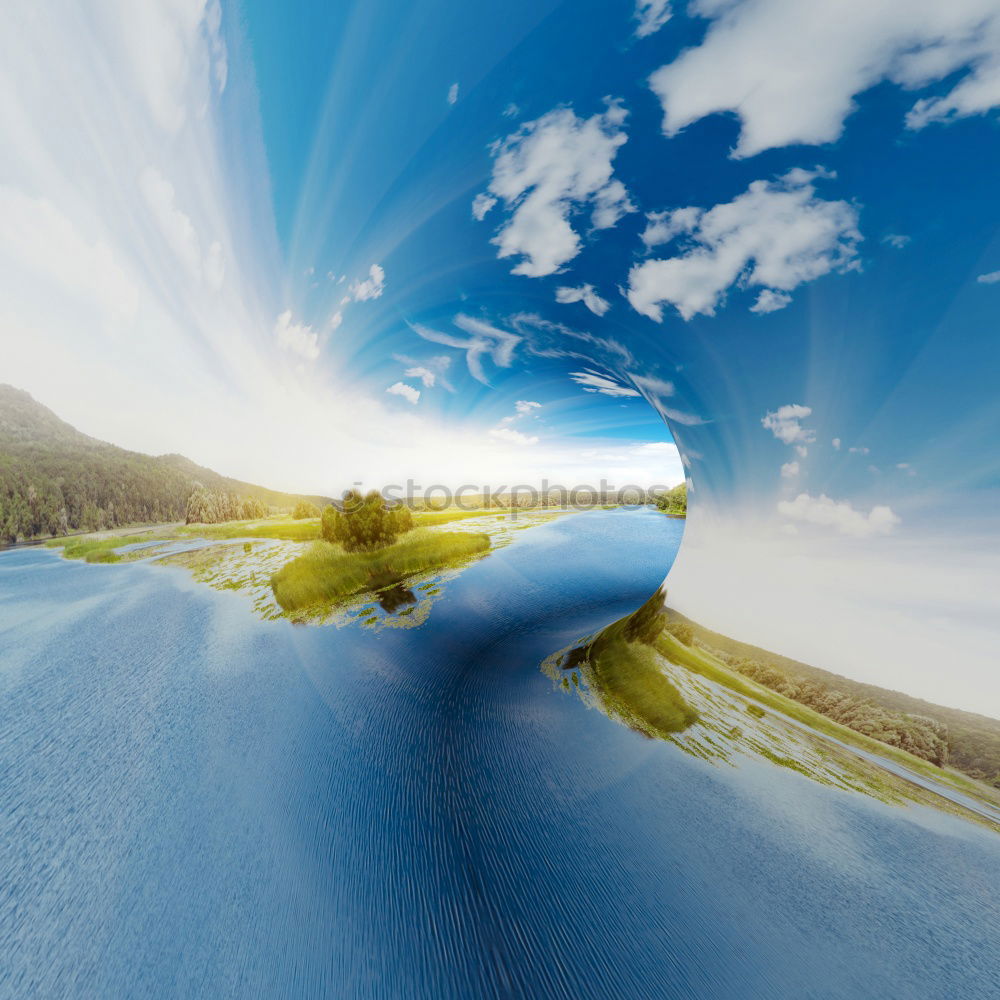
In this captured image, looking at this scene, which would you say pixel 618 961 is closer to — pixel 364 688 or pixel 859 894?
pixel 859 894

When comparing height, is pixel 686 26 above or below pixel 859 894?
above

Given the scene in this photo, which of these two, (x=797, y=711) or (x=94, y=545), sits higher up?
(x=797, y=711)

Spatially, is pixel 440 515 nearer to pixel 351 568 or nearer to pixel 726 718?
pixel 351 568

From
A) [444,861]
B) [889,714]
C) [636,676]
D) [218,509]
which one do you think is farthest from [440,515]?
[889,714]

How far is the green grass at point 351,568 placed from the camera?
1338 cm

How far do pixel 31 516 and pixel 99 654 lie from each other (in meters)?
17.6

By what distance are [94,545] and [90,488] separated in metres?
5.99

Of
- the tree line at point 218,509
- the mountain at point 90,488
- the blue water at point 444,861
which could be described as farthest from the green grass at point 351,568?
the tree line at point 218,509

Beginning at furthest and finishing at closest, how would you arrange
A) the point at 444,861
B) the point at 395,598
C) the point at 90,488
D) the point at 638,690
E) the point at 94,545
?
the point at 90,488, the point at 94,545, the point at 395,598, the point at 638,690, the point at 444,861

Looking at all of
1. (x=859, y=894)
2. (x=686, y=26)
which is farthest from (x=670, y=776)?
(x=686, y=26)

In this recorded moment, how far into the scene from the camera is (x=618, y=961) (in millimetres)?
3047

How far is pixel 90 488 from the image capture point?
2098cm

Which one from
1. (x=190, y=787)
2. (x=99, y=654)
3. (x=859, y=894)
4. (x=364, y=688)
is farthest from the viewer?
(x=99, y=654)

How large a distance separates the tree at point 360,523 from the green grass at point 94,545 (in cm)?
1231
